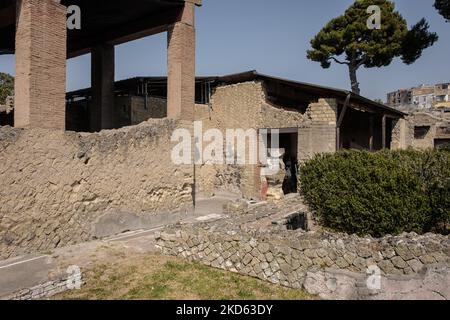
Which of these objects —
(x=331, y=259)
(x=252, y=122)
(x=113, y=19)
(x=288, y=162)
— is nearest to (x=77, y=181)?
(x=331, y=259)

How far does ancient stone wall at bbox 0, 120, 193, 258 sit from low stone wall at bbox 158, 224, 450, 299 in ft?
9.74

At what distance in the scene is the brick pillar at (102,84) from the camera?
13.4 meters

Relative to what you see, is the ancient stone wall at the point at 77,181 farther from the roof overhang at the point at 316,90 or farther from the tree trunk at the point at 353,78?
the tree trunk at the point at 353,78

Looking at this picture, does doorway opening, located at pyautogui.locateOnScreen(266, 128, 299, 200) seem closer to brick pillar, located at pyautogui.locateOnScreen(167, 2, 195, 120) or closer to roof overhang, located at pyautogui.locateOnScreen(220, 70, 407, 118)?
roof overhang, located at pyautogui.locateOnScreen(220, 70, 407, 118)

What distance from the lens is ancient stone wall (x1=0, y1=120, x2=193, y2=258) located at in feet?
22.0

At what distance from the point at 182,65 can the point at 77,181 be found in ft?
13.9

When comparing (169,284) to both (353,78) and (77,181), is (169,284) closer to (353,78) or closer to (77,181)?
(77,181)

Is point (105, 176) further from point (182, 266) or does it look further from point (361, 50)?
point (361, 50)

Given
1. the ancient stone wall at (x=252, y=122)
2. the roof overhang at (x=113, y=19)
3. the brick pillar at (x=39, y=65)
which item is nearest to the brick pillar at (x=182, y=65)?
the roof overhang at (x=113, y=19)

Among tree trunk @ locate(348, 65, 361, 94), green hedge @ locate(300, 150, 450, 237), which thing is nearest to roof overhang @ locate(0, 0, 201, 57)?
green hedge @ locate(300, 150, 450, 237)

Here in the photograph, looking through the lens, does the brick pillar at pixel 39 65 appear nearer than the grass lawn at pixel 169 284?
No

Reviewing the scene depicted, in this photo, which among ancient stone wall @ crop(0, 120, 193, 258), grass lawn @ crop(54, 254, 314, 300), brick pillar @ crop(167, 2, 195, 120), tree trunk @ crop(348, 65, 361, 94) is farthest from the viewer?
tree trunk @ crop(348, 65, 361, 94)

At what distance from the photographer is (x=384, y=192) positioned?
7.33 meters

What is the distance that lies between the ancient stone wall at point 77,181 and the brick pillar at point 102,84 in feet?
15.1
